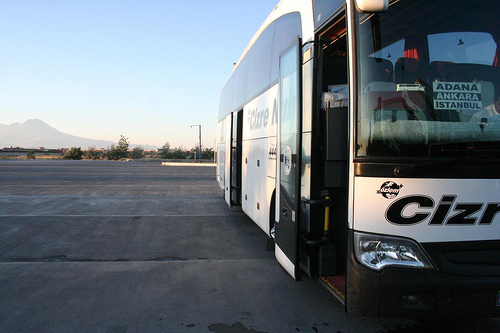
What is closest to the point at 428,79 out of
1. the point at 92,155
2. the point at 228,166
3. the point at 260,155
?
the point at 260,155

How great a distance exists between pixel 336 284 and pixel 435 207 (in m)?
1.33

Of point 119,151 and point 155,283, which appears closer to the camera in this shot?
point 155,283

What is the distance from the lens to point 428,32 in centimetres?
320

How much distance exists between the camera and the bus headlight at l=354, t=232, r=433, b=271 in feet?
9.71

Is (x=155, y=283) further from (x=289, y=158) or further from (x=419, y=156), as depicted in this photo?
(x=419, y=156)

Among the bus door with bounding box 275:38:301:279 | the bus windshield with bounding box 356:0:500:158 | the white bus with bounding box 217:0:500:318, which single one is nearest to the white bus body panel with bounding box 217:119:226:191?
the bus door with bounding box 275:38:301:279

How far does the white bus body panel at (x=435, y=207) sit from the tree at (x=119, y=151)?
220ft

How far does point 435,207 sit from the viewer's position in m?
2.97

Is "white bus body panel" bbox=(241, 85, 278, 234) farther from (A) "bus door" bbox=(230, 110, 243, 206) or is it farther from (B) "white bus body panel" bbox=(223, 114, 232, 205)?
(B) "white bus body panel" bbox=(223, 114, 232, 205)

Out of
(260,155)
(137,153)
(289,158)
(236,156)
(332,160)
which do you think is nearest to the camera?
(332,160)

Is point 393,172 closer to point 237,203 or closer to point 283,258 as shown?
point 283,258

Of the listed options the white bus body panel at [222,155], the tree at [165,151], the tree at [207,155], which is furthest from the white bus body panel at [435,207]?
the tree at [165,151]

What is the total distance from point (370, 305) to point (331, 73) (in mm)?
2420

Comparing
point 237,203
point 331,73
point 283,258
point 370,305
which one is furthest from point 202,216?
point 370,305
